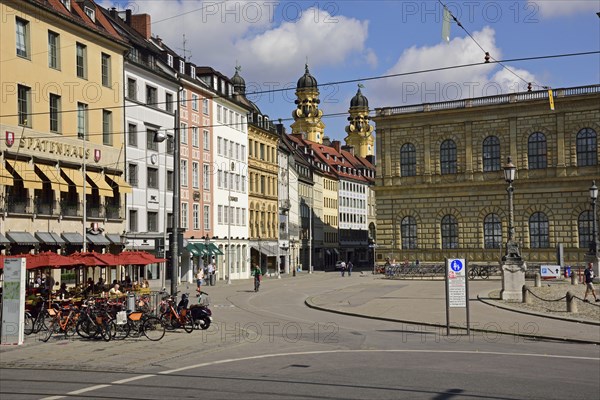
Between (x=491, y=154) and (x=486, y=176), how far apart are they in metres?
2.35

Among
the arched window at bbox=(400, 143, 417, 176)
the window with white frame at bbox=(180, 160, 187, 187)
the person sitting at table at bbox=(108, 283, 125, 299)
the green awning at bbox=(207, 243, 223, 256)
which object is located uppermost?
the arched window at bbox=(400, 143, 417, 176)

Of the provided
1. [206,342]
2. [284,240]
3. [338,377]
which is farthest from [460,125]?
[338,377]

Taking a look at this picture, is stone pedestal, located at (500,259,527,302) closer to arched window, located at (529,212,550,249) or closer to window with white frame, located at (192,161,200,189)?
window with white frame, located at (192,161,200,189)

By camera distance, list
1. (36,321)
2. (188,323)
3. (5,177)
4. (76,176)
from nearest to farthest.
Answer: (188,323) → (36,321) → (5,177) → (76,176)

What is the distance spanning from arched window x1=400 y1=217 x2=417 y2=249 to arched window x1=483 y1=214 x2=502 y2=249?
25.7 feet

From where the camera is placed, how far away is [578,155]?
264ft

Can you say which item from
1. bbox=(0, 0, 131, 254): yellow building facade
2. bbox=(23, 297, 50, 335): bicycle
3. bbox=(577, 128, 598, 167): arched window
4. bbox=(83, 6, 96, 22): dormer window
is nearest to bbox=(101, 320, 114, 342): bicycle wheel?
bbox=(23, 297, 50, 335): bicycle

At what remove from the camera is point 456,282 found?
25531 mm

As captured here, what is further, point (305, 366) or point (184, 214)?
point (184, 214)

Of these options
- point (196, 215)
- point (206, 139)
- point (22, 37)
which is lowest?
point (196, 215)

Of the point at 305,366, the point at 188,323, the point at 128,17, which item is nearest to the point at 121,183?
the point at 128,17

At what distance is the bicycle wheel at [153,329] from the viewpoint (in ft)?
80.6

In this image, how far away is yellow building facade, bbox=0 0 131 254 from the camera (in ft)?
139

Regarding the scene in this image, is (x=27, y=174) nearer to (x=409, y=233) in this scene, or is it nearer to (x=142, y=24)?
(x=142, y=24)
